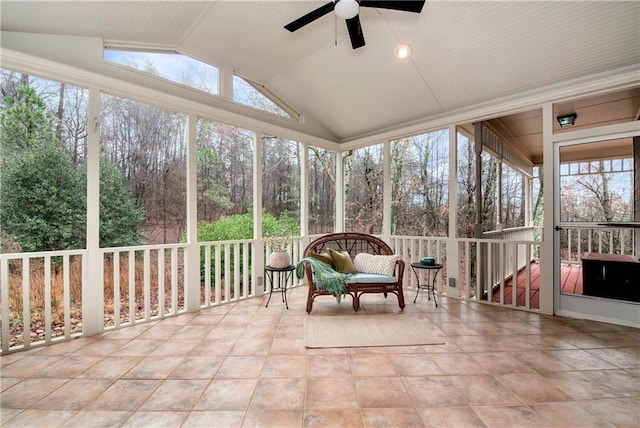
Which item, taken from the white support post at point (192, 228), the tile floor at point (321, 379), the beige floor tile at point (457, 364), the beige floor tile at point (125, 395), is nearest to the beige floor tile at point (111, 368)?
the tile floor at point (321, 379)

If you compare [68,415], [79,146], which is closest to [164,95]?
[79,146]

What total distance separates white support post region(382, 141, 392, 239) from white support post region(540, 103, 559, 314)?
2.16m

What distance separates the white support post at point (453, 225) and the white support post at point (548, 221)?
1.02 m

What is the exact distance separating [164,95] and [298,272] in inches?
104

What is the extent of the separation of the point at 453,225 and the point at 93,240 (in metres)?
4.42

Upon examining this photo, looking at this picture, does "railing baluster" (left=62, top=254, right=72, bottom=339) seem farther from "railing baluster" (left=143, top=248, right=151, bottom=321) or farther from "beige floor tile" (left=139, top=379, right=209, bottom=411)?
"beige floor tile" (left=139, top=379, right=209, bottom=411)

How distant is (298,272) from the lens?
380cm

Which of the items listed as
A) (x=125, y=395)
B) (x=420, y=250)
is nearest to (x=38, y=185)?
(x=125, y=395)

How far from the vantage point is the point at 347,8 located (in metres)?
2.36

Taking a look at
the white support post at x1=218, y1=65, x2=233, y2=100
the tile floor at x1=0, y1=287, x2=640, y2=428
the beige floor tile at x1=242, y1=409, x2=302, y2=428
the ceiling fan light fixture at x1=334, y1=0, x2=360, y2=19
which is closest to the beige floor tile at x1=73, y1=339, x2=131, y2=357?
the tile floor at x1=0, y1=287, x2=640, y2=428

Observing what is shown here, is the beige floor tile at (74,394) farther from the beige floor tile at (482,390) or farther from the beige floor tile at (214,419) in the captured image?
the beige floor tile at (482,390)

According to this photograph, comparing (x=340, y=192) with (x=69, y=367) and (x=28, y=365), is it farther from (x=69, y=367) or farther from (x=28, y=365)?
(x=28, y=365)

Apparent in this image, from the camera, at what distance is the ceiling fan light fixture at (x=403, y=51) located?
3.34 meters

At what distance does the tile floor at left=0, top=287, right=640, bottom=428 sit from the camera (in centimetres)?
170
